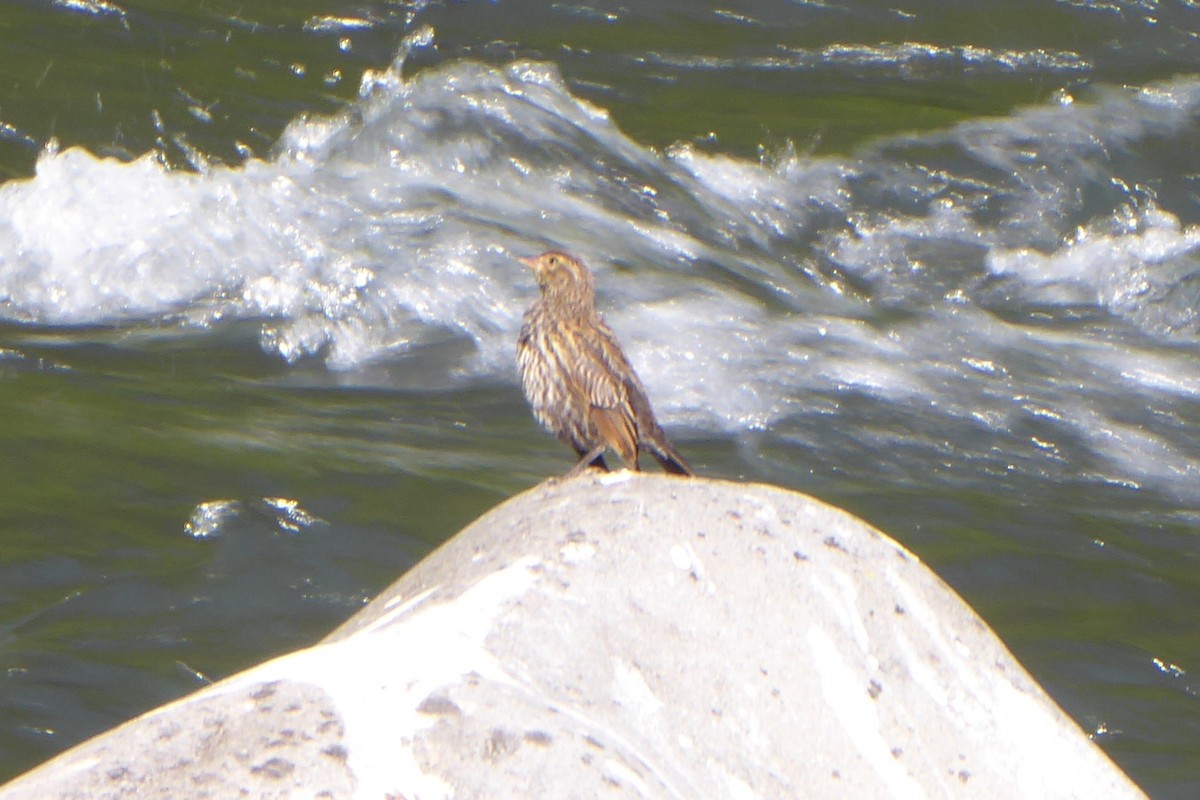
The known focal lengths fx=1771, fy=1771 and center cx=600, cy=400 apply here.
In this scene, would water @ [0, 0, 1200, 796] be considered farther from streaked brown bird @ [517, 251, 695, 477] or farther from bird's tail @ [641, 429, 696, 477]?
bird's tail @ [641, 429, 696, 477]

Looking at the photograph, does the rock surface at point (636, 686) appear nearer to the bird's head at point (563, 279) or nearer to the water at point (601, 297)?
the bird's head at point (563, 279)

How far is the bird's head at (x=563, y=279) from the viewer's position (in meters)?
5.97

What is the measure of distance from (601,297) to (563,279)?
12.3 ft

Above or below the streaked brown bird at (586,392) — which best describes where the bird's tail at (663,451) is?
below

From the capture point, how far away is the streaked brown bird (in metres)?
5.48

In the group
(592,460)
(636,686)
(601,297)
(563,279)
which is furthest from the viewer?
(601,297)

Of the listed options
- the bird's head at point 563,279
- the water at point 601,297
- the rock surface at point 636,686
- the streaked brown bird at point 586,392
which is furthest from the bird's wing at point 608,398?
the water at point 601,297

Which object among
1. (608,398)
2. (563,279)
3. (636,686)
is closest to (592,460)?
(608,398)

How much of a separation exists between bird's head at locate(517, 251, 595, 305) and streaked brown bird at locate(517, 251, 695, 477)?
0.10 metres

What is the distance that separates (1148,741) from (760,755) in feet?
11.6

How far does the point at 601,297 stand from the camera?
9.74 meters

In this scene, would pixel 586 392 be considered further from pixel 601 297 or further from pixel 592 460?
pixel 601 297

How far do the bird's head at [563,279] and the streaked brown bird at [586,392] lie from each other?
95 mm

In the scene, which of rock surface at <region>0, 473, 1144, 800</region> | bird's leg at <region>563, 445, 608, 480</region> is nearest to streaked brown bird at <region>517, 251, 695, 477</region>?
bird's leg at <region>563, 445, 608, 480</region>
